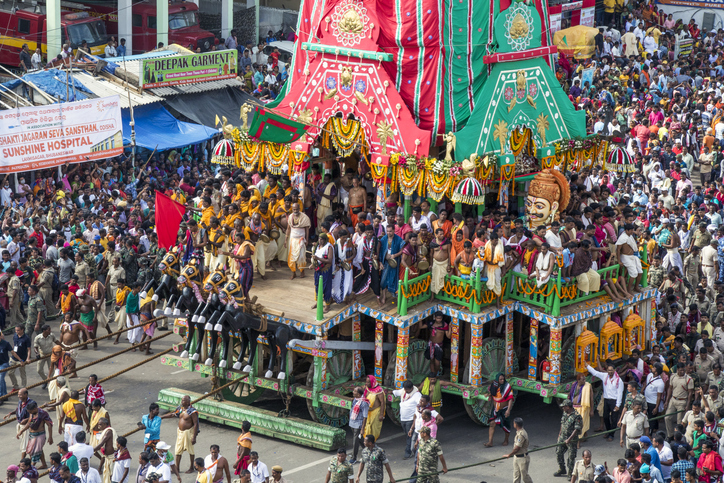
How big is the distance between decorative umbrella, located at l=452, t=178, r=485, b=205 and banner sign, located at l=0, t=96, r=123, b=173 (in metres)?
11.7

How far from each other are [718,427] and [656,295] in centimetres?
474

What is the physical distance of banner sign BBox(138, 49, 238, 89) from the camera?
32938 mm

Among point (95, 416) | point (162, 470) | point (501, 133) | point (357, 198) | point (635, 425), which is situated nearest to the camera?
point (162, 470)

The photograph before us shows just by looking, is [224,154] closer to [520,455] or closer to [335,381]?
[335,381]

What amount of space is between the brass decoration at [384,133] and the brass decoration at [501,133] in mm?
1716

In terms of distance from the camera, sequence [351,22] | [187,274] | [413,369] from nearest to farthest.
→ [187,274] → [413,369] → [351,22]

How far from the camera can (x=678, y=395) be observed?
18.5m

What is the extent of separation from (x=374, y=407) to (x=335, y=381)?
141 cm

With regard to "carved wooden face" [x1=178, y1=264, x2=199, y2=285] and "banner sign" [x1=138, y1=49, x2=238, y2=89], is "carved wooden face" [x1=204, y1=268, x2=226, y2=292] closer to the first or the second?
"carved wooden face" [x1=178, y1=264, x2=199, y2=285]

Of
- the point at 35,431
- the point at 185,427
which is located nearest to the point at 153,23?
the point at 35,431

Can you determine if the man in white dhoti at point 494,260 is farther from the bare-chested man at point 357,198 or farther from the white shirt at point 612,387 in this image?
the bare-chested man at point 357,198

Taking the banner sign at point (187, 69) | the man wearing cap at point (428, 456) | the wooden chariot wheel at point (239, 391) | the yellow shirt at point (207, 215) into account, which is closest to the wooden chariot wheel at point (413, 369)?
the man wearing cap at point (428, 456)

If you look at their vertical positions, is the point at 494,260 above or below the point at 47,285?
above

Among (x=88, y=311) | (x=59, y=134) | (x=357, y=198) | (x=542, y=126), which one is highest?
(x=542, y=126)
